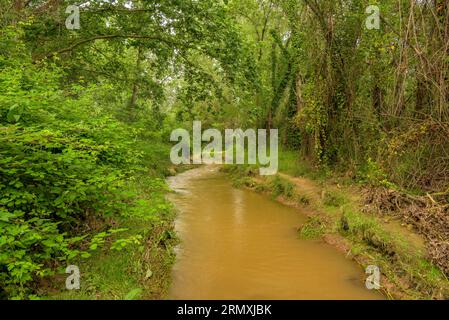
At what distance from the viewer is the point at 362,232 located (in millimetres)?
6984

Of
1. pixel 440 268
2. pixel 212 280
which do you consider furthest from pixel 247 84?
Result: pixel 440 268

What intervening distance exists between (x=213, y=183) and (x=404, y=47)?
916 centimetres

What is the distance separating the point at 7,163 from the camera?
394 cm

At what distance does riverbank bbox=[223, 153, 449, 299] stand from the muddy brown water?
11.3 inches

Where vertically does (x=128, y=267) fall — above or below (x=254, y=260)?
above

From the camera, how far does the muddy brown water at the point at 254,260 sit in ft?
17.8

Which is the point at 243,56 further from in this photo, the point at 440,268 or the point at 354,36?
the point at 440,268
